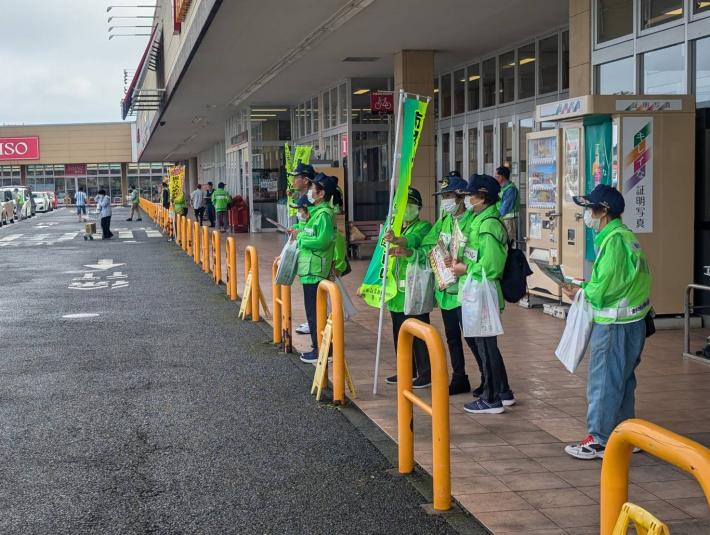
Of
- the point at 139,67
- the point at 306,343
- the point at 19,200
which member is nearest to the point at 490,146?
the point at 306,343

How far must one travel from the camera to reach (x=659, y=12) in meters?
10.4

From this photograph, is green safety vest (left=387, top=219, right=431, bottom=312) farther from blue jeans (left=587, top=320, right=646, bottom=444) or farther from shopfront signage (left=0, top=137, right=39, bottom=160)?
shopfront signage (left=0, top=137, right=39, bottom=160)

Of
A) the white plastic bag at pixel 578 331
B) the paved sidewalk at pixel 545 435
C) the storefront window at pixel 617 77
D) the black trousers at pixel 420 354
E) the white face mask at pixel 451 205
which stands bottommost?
the paved sidewalk at pixel 545 435

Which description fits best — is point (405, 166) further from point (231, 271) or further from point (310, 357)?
point (231, 271)

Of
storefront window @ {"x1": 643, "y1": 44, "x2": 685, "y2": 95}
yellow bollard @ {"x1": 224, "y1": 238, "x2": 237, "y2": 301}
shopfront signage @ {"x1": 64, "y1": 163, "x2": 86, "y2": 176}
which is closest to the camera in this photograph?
storefront window @ {"x1": 643, "y1": 44, "x2": 685, "y2": 95}

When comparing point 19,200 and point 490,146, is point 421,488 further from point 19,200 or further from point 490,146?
point 19,200

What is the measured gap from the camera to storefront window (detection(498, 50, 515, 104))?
57.7 feet

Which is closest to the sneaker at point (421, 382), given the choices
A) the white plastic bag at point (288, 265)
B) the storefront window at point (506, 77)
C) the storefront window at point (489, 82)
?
the white plastic bag at point (288, 265)

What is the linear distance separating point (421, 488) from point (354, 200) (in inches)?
666

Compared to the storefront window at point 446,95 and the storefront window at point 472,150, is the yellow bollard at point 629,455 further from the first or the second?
the storefront window at point 446,95

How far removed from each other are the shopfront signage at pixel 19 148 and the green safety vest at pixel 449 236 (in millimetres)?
73643

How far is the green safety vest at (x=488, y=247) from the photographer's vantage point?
6559 millimetres

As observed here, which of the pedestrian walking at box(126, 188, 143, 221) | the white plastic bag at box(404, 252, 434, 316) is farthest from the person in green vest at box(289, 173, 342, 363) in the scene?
the pedestrian walking at box(126, 188, 143, 221)

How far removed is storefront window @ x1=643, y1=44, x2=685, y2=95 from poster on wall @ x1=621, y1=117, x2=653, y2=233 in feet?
2.68
